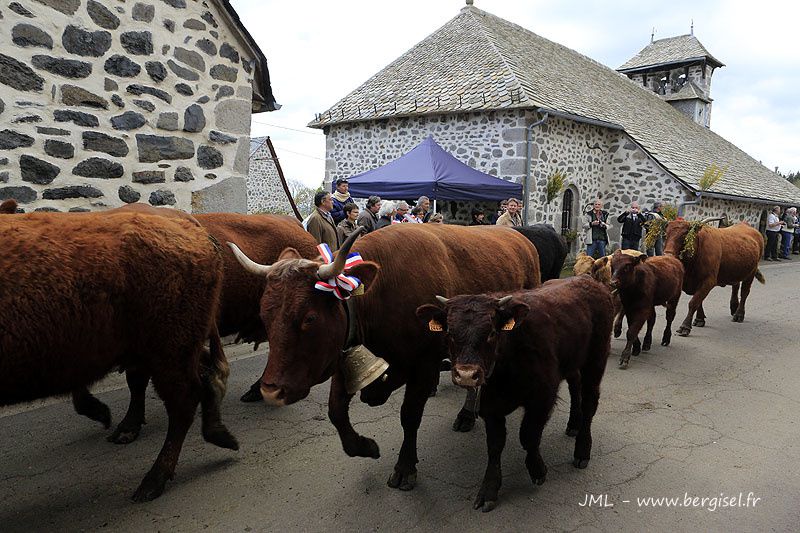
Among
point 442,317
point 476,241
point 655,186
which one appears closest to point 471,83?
point 655,186

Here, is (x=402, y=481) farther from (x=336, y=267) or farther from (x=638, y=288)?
(x=638, y=288)

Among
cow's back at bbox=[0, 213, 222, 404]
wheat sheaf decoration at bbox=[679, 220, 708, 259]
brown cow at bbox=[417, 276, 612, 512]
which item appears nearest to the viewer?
cow's back at bbox=[0, 213, 222, 404]

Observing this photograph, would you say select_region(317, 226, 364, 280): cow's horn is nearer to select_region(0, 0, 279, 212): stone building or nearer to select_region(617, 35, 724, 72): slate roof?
select_region(0, 0, 279, 212): stone building

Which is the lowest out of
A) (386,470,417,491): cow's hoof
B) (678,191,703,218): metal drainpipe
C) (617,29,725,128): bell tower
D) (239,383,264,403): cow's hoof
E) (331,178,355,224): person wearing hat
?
(239,383,264,403): cow's hoof

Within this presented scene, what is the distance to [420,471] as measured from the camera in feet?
11.8

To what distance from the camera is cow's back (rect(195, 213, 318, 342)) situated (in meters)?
4.38

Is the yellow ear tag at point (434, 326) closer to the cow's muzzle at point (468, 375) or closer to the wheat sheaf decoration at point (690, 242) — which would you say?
the cow's muzzle at point (468, 375)

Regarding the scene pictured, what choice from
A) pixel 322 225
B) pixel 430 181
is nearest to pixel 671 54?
pixel 430 181

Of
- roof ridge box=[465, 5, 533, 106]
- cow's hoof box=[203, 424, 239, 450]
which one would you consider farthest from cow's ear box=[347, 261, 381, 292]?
roof ridge box=[465, 5, 533, 106]

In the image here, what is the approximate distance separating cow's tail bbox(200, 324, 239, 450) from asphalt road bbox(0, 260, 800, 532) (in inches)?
6.6

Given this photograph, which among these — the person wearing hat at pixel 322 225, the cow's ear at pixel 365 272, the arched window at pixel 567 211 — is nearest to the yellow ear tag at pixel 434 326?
the cow's ear at pixel 365 272

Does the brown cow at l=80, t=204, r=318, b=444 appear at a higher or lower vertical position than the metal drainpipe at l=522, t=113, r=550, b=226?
lower

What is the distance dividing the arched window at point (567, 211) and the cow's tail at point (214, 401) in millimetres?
14786

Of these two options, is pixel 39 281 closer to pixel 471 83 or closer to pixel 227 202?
pixel 227 202
